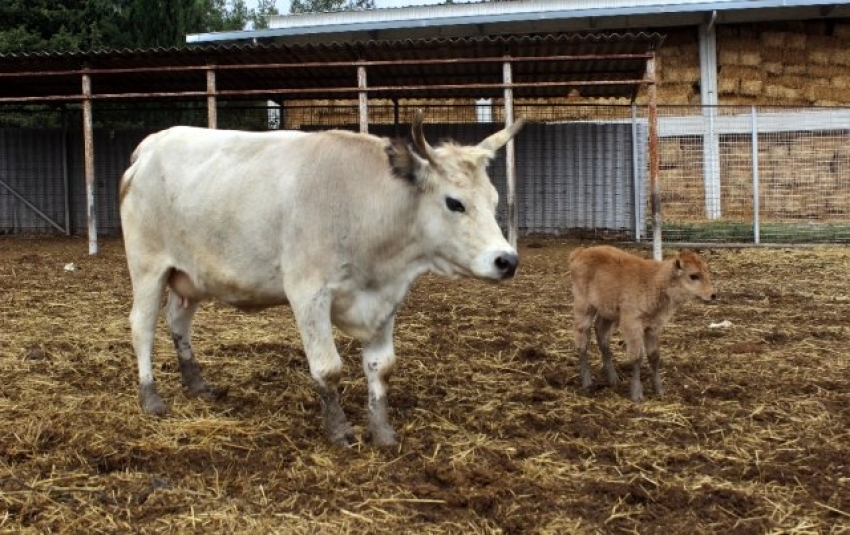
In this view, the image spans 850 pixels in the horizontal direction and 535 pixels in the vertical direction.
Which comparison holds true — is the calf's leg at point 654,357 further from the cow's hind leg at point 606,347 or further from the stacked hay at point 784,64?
the stacked hay at point 784,64

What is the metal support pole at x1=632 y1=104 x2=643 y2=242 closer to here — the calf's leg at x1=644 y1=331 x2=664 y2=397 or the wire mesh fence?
the wire mesh fence

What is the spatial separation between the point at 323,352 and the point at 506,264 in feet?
3.95

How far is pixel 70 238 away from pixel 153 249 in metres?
13.2

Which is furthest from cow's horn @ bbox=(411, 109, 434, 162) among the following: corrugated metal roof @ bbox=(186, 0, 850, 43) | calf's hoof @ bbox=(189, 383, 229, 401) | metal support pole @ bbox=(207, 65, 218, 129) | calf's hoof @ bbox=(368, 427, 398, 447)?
corrugated metal roof @ bbox=(186, 0, 850, 43)

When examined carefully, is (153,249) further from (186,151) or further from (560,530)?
(560,530)

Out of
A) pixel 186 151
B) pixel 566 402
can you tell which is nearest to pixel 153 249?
pixel 186 151

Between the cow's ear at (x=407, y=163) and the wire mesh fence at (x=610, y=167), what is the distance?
10240mm

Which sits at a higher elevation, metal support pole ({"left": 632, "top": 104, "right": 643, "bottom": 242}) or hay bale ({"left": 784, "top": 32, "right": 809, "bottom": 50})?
hay bale ({"left": 784, "top": 32, "right": 809, "bottom": 50})

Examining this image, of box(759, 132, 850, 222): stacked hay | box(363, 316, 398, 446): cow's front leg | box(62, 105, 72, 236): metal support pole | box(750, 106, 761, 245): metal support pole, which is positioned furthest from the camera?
box(62, 105, 72, 236): metal support pole

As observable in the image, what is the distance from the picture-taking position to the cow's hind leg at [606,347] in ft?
19.8

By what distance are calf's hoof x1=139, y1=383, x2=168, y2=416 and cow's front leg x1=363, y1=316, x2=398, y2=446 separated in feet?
4.88

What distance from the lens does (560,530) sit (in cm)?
357

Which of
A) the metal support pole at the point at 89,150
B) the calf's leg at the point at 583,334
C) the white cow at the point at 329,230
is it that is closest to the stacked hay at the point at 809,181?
the calf's leg at the point at 583,334

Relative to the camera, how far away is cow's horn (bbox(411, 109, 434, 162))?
14.4 ft
